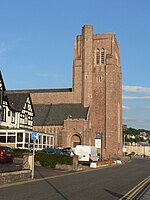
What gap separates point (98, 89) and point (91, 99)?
2965mm

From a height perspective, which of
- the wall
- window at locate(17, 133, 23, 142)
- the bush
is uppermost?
window at locate(17, 133, 23, 142)

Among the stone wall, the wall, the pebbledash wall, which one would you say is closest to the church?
the pebbledash wall

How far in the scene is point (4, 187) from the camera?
16.6m

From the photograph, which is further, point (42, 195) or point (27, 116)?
point (27, 116)

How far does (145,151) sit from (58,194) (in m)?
153

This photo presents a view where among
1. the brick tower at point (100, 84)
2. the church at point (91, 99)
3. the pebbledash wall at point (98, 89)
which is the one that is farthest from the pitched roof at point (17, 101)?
the brick tower at point (100, 84)

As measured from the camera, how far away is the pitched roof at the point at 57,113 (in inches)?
2921

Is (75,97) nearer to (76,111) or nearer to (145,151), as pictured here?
(76,111)

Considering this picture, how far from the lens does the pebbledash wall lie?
76.7 meters

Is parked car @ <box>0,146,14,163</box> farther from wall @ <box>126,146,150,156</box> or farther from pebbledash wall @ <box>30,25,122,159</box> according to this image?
wall @ <box>126,146,150,156</box>

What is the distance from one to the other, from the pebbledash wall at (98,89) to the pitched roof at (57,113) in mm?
1648

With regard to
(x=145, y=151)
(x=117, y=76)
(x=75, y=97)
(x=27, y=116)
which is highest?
(x=117, y=76)

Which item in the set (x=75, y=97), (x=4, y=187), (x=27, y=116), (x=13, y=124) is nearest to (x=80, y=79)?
(x=75, y=97)

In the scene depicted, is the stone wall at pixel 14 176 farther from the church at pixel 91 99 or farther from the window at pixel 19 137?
the church at pixel 91 99
